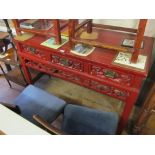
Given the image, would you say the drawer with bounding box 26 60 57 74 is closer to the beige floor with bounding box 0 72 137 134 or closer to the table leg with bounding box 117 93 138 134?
the beige floor with bounding box 0 72 137 134

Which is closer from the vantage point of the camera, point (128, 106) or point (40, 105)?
point (128, 106)

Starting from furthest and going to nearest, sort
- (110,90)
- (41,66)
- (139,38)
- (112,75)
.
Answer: (41,66)
(110,90)
(112,75)
(139,38)

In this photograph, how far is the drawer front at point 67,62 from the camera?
3.69ft

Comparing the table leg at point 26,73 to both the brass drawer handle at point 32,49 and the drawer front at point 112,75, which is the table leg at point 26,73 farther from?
the drawer front at point 112,75

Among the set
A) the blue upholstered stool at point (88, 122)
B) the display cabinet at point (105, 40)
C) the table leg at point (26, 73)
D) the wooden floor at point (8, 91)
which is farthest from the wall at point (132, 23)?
the wooden floor at point (8, 91)

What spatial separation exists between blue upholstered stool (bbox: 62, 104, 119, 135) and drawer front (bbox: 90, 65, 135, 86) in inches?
10.9

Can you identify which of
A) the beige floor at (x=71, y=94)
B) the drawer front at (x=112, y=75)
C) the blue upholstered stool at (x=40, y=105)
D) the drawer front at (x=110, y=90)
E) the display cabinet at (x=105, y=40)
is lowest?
the beige floor at (x=71, y=94)

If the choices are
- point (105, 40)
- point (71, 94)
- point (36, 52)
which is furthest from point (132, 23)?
Answer: point (71, 94)

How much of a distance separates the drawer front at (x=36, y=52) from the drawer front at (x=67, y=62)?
67 mm

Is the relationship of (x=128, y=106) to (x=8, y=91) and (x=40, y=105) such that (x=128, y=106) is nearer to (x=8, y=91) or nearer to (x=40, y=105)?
(x=40, y=105)

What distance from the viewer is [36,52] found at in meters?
1.30

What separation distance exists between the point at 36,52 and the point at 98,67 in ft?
1.90

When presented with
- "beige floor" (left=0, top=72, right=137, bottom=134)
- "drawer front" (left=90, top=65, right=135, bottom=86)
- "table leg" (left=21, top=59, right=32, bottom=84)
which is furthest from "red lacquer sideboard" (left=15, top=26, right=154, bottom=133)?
"beige floor" (left=0, top=72, right=137, bottom=134)
